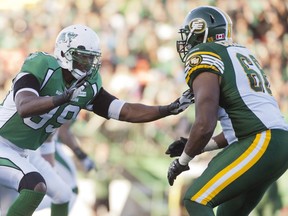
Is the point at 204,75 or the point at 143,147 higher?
the point at 204,75

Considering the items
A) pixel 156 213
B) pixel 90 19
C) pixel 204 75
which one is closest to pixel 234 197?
pixel 204 75

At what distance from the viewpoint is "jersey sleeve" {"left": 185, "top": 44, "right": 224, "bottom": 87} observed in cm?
369

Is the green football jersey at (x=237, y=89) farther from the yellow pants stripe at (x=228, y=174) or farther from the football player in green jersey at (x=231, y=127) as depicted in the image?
the yellow pants stripe at (x=228, y=174)

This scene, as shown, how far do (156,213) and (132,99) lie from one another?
136 centimetres

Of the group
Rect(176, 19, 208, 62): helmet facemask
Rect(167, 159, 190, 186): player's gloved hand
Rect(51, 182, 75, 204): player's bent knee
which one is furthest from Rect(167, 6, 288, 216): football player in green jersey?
Rect(51, 182, 75, 204): player's bent knee

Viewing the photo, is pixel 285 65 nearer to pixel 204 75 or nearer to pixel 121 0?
pixel 121 0

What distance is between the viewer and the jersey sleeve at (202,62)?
12.1ft

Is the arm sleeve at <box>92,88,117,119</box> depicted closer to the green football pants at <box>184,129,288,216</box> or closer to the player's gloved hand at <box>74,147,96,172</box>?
the green football pants at <box>184,129,288,216</box>

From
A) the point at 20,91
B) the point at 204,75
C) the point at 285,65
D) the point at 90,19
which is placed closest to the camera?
the point at 204,75

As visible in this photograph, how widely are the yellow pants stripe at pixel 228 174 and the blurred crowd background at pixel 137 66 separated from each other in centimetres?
390

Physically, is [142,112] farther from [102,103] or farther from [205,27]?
[205,27]

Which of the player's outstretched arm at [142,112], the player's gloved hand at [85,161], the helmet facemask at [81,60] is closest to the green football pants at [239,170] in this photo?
the player's outstretched arm at [142,112]

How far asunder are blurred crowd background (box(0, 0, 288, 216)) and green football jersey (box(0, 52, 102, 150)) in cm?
314

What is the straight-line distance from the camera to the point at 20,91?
4.21 meters
